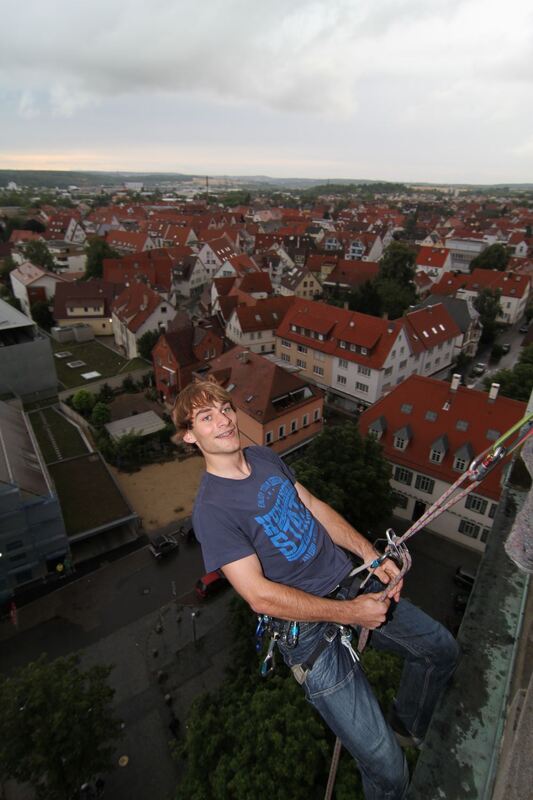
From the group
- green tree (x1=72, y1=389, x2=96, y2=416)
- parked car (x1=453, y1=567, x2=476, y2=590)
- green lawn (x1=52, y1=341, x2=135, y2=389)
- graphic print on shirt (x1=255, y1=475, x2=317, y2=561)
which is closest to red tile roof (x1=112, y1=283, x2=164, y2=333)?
green lawn (x1=52, y1=341, x2=135, y2=389)

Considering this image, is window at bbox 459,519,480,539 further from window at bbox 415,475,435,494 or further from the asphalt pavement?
window at bbox 415,475,435,494

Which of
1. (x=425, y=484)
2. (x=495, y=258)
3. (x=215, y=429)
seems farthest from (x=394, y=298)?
(x=215, y=429)

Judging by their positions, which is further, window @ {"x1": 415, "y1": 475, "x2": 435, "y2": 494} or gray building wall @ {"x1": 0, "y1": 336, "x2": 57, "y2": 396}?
gray building wall @ {"x1": 0, "y1": 336, "x2": 57, "y2": 396}

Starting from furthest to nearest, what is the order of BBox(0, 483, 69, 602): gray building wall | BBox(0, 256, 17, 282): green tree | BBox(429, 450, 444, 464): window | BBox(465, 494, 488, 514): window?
BBox(0, 256, 17, 282): green tree
BBox(429, 450, 444, 464): window
BBox(465, 494, 488, 514): window
BBox(0, 483, 69, 602): gray building wall

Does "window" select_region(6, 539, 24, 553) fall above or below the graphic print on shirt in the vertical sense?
below

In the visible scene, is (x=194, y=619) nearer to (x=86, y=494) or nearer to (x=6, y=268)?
(x=86, y=494)

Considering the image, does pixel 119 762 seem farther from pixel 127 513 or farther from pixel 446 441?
pixel 446 441

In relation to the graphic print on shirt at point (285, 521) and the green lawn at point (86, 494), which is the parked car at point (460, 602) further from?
the graphic print on shirt at point (285, 521)

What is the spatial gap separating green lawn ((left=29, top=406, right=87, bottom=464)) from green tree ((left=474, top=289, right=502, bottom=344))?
149ft

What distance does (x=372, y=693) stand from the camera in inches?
159

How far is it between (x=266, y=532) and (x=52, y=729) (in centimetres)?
1140

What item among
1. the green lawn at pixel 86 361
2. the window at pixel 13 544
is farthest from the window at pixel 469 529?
the green lawn at pixel 86 361

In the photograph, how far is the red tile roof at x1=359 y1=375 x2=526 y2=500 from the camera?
21.6 m

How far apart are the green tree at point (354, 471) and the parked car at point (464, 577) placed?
4345mm
